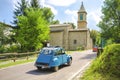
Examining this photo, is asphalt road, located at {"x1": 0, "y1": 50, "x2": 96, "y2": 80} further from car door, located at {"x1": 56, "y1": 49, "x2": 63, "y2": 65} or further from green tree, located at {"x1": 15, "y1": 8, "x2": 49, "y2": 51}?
green tree, located at {"x1": 15, "y1": 8, "x2": 49, "y2": 51}

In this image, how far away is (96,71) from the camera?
41.0ft

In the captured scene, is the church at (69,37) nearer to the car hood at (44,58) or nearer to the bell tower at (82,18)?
the bell tower at (82,18)

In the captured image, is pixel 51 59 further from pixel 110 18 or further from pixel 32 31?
pixel 110 18

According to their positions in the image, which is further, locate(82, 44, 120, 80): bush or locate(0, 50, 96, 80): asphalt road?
locate(0, 50, 96, 80): asphalt road

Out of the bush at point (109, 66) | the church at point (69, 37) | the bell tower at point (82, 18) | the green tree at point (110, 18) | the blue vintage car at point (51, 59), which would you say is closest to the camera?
the bush at point (109, 66)

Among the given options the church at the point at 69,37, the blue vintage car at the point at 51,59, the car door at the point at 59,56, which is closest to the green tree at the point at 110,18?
the church at the point at 69,37

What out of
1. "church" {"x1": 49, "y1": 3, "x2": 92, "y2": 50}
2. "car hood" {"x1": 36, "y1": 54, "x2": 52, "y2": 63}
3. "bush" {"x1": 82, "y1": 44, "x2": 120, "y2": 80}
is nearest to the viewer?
"bush" {"x1": 82, "y1": 44, "x2": 120, "y2": 80}

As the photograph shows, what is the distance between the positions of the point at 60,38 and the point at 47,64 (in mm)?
44998

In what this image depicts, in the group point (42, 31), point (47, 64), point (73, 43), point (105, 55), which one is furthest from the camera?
point (73, 43)

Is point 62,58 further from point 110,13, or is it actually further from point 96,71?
point 110,13

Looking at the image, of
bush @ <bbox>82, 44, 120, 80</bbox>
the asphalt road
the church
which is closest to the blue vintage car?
the asphalt road

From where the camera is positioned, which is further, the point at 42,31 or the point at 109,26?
the point at 109,26

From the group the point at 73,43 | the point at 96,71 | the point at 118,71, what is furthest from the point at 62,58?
the point at 73,43

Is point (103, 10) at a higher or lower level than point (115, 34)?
higher
